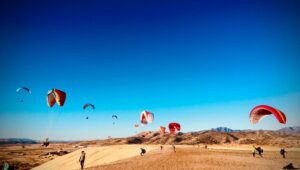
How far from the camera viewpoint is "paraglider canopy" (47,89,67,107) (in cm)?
2533

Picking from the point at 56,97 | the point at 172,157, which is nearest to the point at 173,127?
the point at 172,157

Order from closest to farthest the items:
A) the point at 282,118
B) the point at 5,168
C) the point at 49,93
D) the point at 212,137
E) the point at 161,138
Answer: the point at 5,168 < the point at 282,118 < the point at 49,93 < the point at 212,137 < the point at 161,138

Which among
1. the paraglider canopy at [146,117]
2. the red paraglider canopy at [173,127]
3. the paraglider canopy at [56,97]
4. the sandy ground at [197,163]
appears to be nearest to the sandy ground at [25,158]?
the paraglider canopy at [56,97]

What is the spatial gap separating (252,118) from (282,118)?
103 inches

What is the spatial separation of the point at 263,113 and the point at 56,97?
22006 millimetres

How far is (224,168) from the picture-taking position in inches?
669

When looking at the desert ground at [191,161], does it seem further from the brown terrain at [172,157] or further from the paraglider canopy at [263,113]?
the paraglider canopy at [263,113]

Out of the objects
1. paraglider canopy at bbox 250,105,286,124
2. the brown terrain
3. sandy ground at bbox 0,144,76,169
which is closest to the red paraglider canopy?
the brown terrain

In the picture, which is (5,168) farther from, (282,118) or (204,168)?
(282,118)

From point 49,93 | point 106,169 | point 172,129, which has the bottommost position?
point 106,169

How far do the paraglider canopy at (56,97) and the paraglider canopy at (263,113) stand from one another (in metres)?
20.7

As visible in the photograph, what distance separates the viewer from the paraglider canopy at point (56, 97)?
25.3 metres

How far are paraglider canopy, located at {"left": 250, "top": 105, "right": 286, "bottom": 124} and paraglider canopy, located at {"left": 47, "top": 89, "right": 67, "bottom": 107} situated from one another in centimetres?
2070

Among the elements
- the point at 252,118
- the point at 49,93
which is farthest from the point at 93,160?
the point at 252,118
